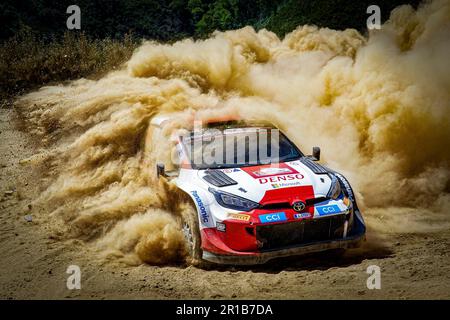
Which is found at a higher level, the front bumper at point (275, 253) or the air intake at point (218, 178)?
the air intake at point (218, 178)

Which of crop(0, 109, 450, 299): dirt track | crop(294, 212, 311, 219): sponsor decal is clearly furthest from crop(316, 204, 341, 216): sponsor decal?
crop(0, 109, 450, 299): dirt track

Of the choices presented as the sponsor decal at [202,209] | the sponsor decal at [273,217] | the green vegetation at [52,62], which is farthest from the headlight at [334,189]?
the green vegetation at [52,62]

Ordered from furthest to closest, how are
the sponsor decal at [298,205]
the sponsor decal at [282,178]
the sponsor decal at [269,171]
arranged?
the sponsor decal at [269,171], the sponsor decal at [282,178], the sponsor decal at [298,205]

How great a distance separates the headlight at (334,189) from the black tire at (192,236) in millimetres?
1604

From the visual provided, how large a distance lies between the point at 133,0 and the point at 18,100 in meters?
24.7

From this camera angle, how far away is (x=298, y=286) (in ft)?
16.6

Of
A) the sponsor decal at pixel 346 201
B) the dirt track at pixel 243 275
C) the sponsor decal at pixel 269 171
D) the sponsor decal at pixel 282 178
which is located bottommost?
the dirt track at pixel 243 275

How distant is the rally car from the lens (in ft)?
17.7

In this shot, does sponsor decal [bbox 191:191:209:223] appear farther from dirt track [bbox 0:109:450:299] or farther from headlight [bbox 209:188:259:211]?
dirt track [bbox 0:109:450:299]

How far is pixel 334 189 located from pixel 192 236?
179 centimetres

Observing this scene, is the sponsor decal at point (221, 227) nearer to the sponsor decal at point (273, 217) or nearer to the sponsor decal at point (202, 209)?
the sponsor decal at point (202, 209)

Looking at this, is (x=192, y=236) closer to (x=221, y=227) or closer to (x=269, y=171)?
(x=221, y=227)

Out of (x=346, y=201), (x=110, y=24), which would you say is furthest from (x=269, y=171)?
(x=110, y=24)

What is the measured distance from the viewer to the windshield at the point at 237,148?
21.4ft
